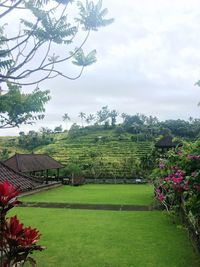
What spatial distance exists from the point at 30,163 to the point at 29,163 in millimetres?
149

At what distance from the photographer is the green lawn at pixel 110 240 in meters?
7.86

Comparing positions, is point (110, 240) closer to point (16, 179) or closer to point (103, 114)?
point (16, 179)

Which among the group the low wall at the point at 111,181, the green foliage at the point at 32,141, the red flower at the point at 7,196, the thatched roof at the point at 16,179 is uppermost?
the red flower at the point at 7,196

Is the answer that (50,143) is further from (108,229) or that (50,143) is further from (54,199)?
(108,229)

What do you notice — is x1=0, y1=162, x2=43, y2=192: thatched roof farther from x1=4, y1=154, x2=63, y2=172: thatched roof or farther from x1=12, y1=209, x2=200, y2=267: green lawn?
x1=4, y1=154, x2=63, y2=172: thatched roof

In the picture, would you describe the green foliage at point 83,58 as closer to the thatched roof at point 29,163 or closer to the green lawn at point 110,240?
the green lawn at point 110,240

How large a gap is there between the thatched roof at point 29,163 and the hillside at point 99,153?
3015 millimetres

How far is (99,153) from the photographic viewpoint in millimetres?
43156

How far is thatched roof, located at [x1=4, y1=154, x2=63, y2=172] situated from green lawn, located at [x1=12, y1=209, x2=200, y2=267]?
392 inches

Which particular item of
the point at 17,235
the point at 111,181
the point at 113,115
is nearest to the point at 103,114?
the point at 113,115

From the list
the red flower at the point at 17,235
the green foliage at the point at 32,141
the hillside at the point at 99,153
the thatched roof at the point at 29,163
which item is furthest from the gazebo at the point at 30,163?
the green foliage at the point at 32,141

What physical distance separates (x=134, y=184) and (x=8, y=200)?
27.7 m

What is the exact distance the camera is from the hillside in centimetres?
3497

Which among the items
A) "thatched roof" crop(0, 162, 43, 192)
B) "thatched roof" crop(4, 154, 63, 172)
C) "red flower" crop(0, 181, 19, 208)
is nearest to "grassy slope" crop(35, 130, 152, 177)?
"thatched roof" crop(4, 154, 63, 172)
